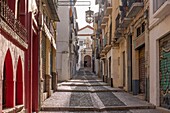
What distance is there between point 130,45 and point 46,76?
5858 millimetres

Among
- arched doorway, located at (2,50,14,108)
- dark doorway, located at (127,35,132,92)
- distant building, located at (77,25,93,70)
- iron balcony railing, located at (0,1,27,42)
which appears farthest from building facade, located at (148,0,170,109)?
distant building, located at (77,25,93,70)

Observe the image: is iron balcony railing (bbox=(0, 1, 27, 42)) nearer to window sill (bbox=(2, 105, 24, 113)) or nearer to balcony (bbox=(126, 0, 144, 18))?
window sill (bbox=(2, 105, 24, 113))

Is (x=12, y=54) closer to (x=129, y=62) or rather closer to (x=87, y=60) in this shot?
(x=129, y=62)

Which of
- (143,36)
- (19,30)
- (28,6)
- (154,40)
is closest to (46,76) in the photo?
(143,36)

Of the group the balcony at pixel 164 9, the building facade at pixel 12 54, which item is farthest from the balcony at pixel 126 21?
the building facade at pixel 12 54

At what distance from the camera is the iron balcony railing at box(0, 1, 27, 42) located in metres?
6.31

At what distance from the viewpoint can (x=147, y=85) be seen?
1484 centimetres

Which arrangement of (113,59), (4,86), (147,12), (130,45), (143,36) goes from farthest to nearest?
(113,59)
(130,45)
(143,36)
(147,12)
(4,86)

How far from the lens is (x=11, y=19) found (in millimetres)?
7211

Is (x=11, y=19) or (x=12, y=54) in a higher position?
(x=11, y=19)

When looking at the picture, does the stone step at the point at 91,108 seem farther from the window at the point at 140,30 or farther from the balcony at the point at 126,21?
the balcony at the point at 126,21

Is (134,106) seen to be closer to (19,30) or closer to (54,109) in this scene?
(54,109)

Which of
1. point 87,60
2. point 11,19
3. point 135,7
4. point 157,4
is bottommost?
point 11,19

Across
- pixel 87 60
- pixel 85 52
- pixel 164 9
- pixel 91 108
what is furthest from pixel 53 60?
pixel 87 60
